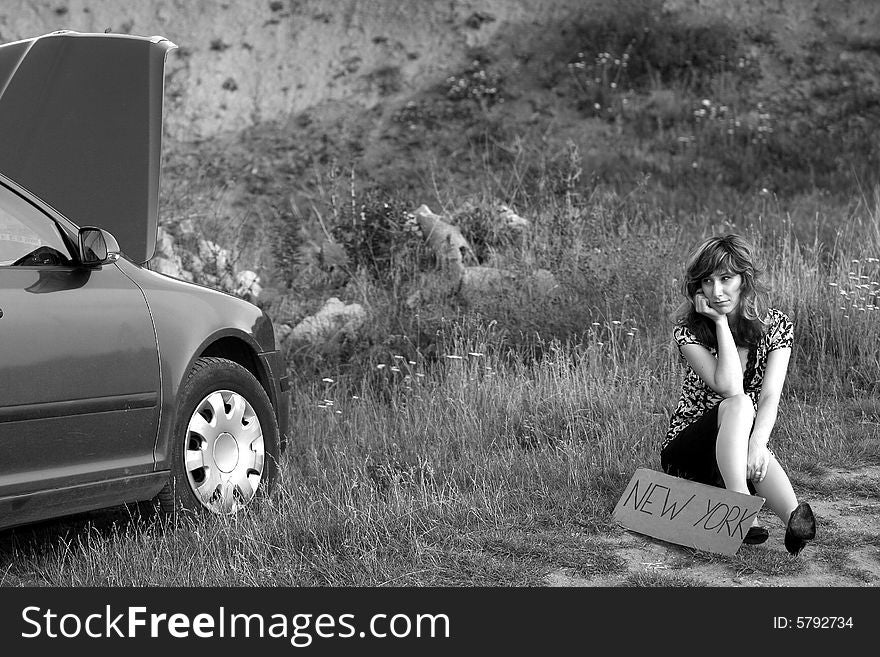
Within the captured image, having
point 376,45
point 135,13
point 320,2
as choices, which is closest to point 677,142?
point 376,45

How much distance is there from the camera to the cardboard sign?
4.46 m

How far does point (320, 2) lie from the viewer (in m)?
20.4

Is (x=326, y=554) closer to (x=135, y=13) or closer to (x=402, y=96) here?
(x=402, y=96)

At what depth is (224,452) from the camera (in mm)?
5016

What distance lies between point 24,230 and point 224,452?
1.34 m

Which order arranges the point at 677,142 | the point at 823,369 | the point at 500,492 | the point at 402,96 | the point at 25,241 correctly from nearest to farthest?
1. the point at 25,241
2. the point at 500,492
3. the point at 823,369
4. the point at 677,142
5. the point at 402,96

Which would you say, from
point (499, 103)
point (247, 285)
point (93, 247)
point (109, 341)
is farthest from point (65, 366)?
point (499, 103)

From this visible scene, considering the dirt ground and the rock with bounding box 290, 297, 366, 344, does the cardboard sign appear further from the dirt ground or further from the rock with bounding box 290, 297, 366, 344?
the rock with bounding box 290, 297, 366, 344

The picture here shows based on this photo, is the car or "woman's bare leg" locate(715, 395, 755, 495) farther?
"woman's bare leg" locate(715, 395, 755, 495)

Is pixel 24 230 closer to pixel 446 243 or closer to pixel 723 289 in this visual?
pixel 723 289

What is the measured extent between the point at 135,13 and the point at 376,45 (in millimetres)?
4509

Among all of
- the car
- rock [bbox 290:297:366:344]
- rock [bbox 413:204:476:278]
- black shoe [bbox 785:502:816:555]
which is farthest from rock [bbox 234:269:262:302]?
black shoe [bbox 785:502:816:555]

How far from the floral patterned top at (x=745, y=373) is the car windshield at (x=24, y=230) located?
2.71 m

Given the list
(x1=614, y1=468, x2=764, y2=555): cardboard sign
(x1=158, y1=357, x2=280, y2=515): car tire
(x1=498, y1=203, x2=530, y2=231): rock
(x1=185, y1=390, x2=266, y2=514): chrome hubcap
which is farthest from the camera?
(x1=498, y1=203, x2=530, y2=231): rock
